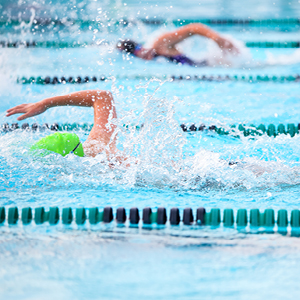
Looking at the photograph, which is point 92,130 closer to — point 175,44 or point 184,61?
point 175,44

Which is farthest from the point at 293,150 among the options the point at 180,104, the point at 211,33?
the point at 211,33

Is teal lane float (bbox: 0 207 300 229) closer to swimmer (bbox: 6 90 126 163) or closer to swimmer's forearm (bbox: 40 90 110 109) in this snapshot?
swimmer (bbox: 6 90 126 163)

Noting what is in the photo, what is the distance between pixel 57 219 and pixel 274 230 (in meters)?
1.11

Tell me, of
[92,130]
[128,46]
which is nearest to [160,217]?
[92,130]

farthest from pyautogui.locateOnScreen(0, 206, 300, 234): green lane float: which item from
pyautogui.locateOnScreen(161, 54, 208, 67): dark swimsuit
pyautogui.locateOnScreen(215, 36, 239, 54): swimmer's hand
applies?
pyautogui.locateOnScreen(161, 54, 208, 67): dark swimsuit

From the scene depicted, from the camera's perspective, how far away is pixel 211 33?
6680 millimetres

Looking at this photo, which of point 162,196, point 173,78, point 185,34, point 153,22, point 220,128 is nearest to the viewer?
point 162,196

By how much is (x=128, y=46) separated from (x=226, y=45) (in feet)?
5.40

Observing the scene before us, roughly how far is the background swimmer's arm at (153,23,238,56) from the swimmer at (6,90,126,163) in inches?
140

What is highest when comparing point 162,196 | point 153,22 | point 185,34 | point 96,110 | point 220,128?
point 153,22

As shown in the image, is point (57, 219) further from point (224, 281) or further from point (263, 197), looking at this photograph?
point (263, 197)

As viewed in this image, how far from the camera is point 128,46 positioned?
7633 mm

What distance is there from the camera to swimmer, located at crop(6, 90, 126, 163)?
9.70ft

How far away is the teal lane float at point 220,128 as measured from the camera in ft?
15.1
